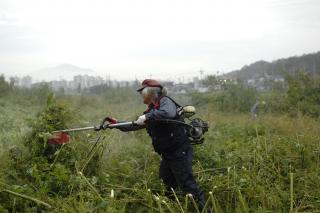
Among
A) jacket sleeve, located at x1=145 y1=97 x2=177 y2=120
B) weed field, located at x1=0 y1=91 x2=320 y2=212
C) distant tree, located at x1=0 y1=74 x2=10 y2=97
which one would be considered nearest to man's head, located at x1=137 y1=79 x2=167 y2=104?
jacket sleeve, located at x1=145 y1=97 x2=177 y2=120

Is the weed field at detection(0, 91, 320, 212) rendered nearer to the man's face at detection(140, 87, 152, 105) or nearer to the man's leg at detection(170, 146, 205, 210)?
the man's leg at detection(170, 146, 205, 210)

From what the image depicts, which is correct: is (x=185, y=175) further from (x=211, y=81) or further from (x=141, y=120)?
(x=211, y=81)

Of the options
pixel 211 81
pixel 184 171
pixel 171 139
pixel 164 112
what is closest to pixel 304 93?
pixel 211 81

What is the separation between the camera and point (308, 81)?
14.8 meters

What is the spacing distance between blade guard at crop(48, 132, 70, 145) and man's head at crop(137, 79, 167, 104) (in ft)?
4.47

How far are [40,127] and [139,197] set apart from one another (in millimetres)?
1748

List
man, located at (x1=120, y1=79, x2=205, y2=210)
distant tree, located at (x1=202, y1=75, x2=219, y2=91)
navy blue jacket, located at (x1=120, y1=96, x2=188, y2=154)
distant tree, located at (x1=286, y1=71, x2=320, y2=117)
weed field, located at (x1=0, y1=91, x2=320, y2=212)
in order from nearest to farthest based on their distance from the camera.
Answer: weed field, located at (x1=0, y1=91, x2=320, y2=212) < navy blue jacket, located at (x1=120, y1=96, x2=188, y2=154) < man, located at (x1=120, y1=79, x2=205, y2=210) < distant tree, located at (x1=286, y1=71, x2=320, y2=117) < distant tree, located at (x1=202, y1=75, x2=219, y2=91)

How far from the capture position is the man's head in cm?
421

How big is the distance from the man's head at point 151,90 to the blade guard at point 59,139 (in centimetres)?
136

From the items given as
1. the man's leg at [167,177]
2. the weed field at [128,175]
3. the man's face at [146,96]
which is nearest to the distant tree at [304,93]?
the weed field at [128,175]

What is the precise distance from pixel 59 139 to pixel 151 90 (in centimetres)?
158

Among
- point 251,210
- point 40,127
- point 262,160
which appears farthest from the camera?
point 262,160

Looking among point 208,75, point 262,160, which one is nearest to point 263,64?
point 208,75

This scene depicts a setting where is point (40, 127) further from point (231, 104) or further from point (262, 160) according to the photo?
point (231, 104)
